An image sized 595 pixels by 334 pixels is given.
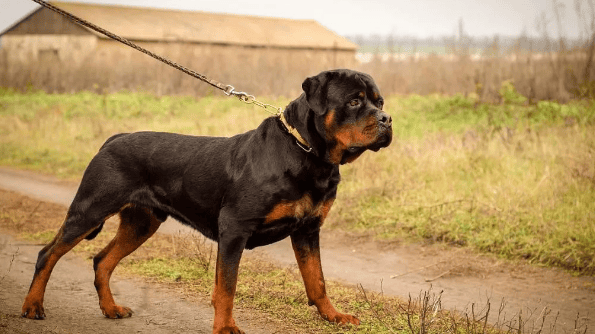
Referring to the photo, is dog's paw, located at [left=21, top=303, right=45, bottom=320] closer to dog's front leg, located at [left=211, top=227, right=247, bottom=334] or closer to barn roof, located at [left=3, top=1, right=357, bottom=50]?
dog's front leg, located at [left=211, top=227, right=247, bottom=334]

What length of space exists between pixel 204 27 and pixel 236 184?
1348 inches

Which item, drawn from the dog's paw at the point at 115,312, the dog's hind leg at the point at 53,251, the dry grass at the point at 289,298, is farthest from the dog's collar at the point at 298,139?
the dog's paw at the point at 115,312

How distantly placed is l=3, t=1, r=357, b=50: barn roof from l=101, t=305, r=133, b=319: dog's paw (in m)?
28.9

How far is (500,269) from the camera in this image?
600cm

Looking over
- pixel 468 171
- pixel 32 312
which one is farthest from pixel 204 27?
pixel 32 312

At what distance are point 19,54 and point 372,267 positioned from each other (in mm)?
33543

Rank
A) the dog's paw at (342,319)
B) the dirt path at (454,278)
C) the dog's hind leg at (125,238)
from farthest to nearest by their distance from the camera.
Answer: the dirt path at (454,278) → the dog's hind leg at (125,238) → the dog's paw at (342,319)

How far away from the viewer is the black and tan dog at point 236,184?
3705 mm

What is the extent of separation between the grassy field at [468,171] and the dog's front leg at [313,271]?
281cm

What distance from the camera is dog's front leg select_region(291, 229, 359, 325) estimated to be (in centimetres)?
411

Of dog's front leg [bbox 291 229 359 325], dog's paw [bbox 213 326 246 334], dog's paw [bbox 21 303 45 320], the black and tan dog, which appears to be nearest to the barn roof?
the black and tan dog

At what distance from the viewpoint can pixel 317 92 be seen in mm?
3727

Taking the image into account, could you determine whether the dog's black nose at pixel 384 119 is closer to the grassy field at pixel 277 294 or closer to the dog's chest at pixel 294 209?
the dog's chest at pixel 294 209

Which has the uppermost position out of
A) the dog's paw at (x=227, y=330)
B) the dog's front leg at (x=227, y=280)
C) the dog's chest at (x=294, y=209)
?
the dog's chest at (x=294, y=209)
